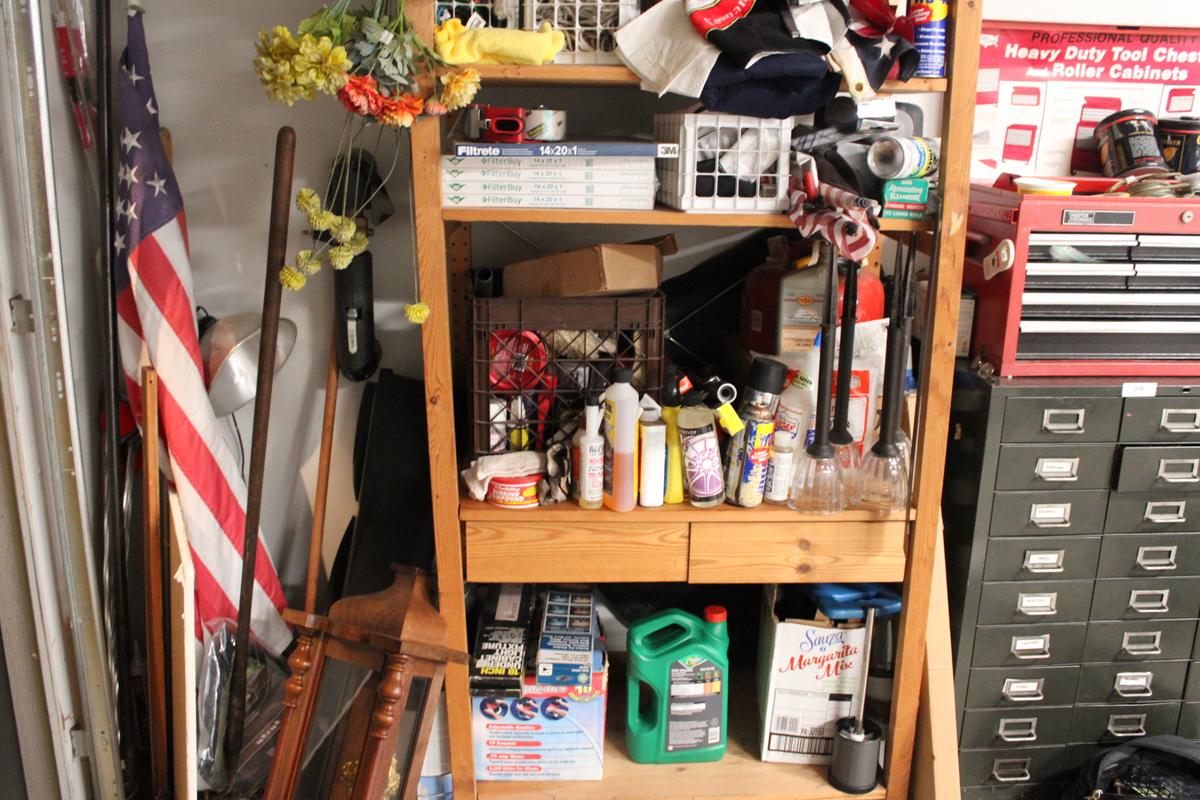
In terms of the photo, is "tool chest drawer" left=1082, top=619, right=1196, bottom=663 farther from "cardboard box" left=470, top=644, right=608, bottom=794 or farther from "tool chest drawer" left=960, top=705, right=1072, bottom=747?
"cardboard box" left=470, top=644, right=608, bottom=794

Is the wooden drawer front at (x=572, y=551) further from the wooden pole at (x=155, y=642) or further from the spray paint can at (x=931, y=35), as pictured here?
the spray paint can at (x=931, y=35)

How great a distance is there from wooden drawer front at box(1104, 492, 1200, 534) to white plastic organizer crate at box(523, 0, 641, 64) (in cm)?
119

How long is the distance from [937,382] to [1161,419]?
0.46 m

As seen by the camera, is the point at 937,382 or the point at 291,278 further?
the point at 937,382

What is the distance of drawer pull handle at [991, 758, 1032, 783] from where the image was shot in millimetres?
1874

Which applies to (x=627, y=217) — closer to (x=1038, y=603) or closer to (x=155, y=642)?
(x=1038, y=603)

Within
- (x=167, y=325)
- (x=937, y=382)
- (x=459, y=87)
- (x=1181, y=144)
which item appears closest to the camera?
(x=459, y=87)

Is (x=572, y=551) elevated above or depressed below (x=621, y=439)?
below

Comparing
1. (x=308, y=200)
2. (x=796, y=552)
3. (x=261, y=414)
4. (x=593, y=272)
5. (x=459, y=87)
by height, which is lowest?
(x=796, y=552)

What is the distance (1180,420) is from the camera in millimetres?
1718

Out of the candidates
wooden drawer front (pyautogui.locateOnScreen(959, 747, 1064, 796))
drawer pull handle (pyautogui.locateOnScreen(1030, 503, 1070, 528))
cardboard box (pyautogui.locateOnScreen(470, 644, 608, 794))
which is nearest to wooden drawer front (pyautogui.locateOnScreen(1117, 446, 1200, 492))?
drawer pull handle (pyautogui.locateOnScreen(1030, 503, 1070, 528))

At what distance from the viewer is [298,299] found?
200cm

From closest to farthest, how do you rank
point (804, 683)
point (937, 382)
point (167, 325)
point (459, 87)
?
point (459, 87), point (937, 382), point (167, 325), point (804, 683)

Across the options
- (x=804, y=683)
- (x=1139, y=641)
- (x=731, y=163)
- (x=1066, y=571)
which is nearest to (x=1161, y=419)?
(x=1066, y=571)
